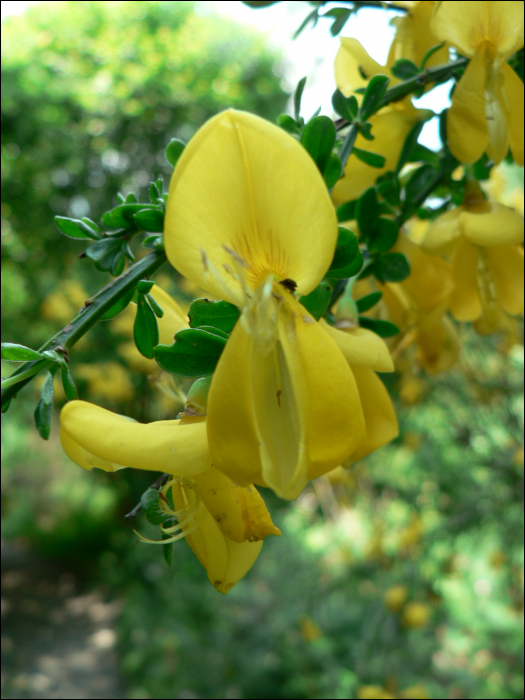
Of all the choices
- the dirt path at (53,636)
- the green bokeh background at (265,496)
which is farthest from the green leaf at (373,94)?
the dirt path at (53,636)

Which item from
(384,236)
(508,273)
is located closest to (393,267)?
(384,236)

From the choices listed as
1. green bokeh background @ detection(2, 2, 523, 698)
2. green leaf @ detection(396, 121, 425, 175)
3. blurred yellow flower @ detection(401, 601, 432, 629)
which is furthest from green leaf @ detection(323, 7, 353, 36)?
blurred yellow flower @ detection(401, 601, 432, 629)

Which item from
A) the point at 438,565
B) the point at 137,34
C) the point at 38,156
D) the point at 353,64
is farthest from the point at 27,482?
the point at 353,64

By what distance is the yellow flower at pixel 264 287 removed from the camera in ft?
0.75

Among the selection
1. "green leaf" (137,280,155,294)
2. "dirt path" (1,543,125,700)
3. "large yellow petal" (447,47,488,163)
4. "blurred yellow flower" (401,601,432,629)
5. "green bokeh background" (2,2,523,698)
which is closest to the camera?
"green leaf" (137,280,155,294)

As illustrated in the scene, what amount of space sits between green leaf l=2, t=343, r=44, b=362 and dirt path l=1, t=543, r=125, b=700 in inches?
92.3

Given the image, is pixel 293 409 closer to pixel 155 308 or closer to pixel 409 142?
pixel 155 308

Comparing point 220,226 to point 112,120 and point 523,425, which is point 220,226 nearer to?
point 523,425

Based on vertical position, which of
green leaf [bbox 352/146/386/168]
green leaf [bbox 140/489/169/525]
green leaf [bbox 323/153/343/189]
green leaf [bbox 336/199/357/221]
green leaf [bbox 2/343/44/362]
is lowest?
green leaf [bbox 140/489/169/525]

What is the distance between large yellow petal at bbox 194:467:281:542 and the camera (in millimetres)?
287

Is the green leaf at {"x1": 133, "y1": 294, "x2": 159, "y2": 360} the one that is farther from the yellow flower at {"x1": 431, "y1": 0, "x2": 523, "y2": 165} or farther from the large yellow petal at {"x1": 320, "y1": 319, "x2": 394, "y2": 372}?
the yellow flower at {"x1": 431, "y1": 0, "x2": 523, "y2": 165}

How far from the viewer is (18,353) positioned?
299 mm

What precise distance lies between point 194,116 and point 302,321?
3836mm

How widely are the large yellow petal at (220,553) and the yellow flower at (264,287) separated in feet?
0.29
